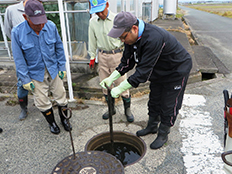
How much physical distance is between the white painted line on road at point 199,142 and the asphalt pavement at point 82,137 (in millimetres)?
18

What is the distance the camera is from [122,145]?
3.16m

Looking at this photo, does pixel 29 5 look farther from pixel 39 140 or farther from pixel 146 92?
pixel 146 92

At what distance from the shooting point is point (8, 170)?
2.46 metres

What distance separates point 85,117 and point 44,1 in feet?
9.79

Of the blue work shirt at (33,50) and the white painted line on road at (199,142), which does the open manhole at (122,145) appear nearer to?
the white painted line on road at (199,142)

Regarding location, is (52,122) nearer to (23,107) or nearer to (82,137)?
(82,137)

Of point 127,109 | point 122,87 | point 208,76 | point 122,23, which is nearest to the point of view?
point 122,23

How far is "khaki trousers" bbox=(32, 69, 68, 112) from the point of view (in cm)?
291

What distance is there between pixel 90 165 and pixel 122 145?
3.25ft

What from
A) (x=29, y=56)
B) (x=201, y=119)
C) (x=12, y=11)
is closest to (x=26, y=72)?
(x=29, y=56)

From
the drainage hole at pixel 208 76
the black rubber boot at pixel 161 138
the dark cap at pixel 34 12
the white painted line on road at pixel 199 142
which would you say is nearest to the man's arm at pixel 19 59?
the dark cap at pixel 34 12

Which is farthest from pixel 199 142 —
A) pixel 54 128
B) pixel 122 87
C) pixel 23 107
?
pixel 23 107

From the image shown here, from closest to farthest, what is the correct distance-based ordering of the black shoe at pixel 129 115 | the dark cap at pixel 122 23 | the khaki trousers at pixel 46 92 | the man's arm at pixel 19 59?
1. the dark cap at pixel 122 23
2. the man's arm at pixel 19 59
3. the khaki trousers at pixel 46 92
4. the black shoe at pixel 129 115

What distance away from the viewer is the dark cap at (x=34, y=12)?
244cm
